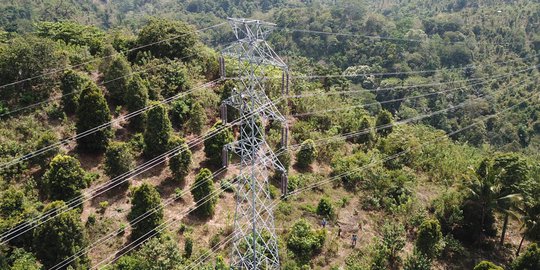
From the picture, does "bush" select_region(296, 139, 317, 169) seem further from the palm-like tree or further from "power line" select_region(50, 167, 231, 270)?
the palm-like tree

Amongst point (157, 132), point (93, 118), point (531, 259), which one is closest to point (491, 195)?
point (531, 259)

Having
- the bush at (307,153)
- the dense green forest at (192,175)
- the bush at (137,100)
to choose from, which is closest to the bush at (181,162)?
the dense green forest at (192,175)

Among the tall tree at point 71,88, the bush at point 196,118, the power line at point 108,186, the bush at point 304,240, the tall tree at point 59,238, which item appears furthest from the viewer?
the bush at point 196,118

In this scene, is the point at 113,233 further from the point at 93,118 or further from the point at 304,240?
the point at 304,240

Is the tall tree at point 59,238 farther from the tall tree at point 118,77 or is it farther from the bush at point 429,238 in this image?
the bush at point 429,238

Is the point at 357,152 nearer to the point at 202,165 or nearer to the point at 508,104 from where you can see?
the point at 202,165

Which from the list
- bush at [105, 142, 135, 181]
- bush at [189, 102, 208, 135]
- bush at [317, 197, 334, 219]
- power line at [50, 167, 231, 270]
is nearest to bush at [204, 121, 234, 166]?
bush at [189, 102, 208, 135]

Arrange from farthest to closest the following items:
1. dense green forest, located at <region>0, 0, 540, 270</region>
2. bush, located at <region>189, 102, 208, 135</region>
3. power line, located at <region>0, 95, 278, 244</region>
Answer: bush, located at <region>189, 102, 208, 135</region> → dense green forest, located at <region>0, 0, 540, 270</region> → power line, located at <region>0, 95, 278, 244</region>
